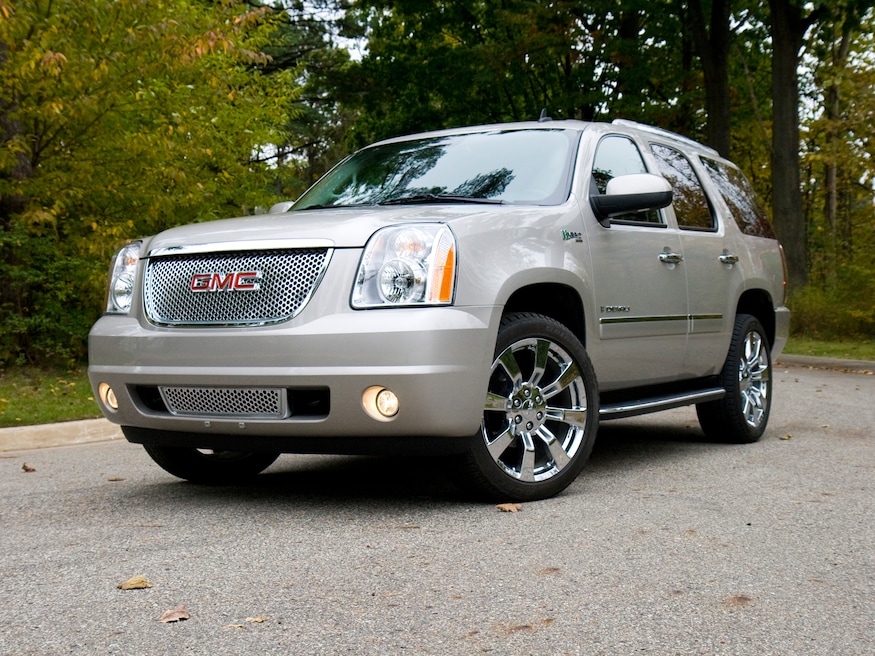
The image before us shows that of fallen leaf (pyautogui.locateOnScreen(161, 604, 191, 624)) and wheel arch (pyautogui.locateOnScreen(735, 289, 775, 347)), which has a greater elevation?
wheel arch (pyautogui.locateOnScreen(735, 289, 775, 347))

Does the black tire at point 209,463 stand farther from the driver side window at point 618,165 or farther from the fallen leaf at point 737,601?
the fallen leaf at point 737,601

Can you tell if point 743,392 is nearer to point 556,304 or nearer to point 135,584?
point 556,304

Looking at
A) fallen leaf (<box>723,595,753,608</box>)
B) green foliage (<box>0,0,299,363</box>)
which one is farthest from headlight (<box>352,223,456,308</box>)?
green foliage (<box>0,0,299,363</box>)

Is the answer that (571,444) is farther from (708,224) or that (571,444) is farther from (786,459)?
(708,224)

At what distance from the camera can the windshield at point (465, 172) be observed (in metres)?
5.68

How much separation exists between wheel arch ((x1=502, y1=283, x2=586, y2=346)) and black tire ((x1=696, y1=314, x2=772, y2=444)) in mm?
1965

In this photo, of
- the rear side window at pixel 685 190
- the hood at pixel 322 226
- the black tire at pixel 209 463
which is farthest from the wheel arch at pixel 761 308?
the black tire at pixel 209 463

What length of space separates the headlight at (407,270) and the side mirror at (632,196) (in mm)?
1312

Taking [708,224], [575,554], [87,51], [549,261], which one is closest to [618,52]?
[87,51]

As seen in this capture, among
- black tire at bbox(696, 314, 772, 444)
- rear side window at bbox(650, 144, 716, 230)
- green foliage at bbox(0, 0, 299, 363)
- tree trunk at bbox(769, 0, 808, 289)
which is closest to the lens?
rear side window at bbox(650, 144, 716, 230)

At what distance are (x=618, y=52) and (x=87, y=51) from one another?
1423 cm

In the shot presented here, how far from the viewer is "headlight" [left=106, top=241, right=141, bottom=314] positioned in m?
5.37

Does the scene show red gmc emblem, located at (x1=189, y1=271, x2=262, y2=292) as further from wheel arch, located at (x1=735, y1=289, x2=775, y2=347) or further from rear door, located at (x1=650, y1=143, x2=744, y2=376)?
wheel arch, located at (x1=735, y1=289, x2=775, y2=347)

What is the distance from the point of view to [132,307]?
5262mm
